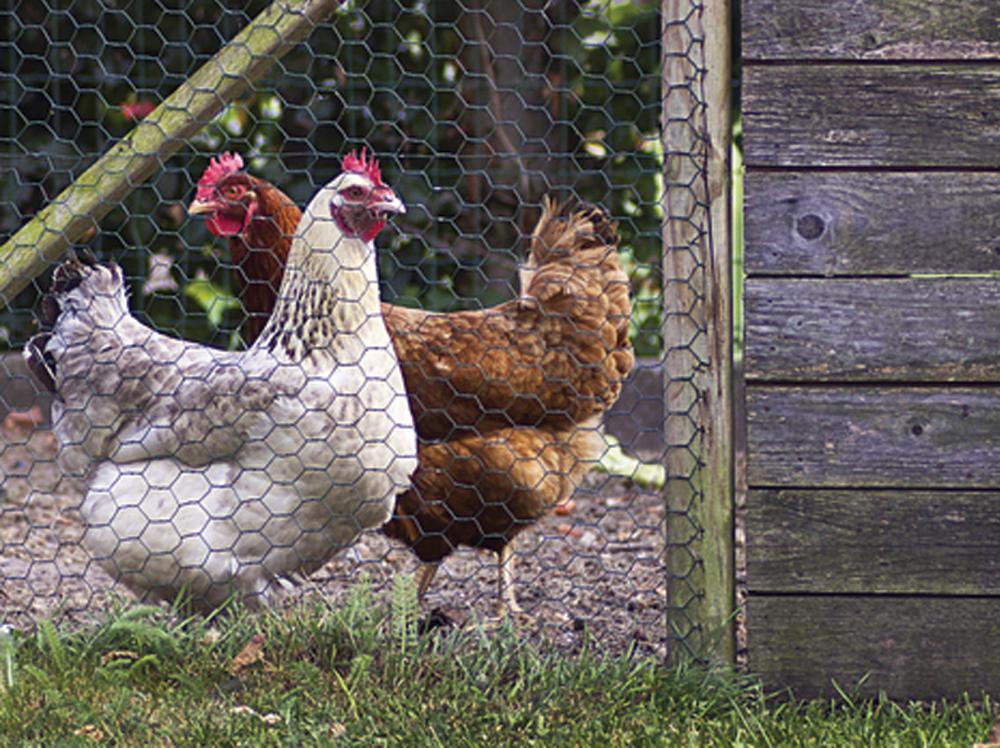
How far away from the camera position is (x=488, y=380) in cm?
334

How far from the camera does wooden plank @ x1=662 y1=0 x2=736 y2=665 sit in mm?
2414

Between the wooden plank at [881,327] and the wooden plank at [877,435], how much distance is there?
0.04 meters

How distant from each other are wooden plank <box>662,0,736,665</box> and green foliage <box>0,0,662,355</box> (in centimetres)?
187

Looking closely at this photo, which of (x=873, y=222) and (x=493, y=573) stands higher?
(x=873, y=222)

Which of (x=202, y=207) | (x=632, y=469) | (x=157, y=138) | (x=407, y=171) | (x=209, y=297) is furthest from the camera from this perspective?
(x=209, y=297)

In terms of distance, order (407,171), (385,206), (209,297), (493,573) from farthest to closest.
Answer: (209,297)
(407,171)
(493,573)
(385,206)

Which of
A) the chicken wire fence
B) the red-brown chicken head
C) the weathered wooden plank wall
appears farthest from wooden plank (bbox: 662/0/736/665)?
the red-brown chicken head

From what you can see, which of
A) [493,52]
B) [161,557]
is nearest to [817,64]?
[161,557]

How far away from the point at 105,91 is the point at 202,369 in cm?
204

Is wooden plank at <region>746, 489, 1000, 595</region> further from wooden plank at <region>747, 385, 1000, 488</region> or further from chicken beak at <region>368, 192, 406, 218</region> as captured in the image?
chicken beak at <region>368, 192, 406, 218</region>

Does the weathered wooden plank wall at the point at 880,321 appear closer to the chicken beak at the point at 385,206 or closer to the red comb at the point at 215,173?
the chicken beak at the point at 385,206

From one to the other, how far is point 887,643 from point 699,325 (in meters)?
0.66

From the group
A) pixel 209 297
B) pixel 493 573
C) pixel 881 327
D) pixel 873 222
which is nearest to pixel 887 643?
pixel 881 327

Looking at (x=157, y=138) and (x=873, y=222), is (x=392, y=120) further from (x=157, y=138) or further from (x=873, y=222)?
(x=873, y=222)
